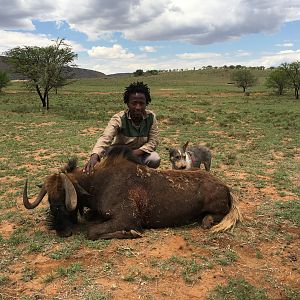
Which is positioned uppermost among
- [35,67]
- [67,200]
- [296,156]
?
[35,67]

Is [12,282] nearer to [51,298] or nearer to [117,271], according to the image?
[51,298]

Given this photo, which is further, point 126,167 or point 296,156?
point 296,156


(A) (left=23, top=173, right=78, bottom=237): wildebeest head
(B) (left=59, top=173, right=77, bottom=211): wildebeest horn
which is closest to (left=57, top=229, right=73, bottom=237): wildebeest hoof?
(A) (left=23, top=173, right=78, bottom=237): wildebeest head

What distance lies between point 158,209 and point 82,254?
1350mm

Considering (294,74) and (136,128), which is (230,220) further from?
(294,74)

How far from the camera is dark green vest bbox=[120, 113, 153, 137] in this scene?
6.38m

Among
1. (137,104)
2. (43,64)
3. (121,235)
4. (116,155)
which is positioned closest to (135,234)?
(121,235)

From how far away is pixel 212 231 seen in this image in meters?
5.51

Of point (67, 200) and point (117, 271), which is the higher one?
point (67, 200)

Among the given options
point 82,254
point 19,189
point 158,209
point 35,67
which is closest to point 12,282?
point 82,254

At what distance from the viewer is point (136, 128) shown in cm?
649

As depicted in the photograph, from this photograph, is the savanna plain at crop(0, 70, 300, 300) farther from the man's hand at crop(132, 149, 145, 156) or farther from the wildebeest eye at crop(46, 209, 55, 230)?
the man's hand at crop(132, 149, 145, 156)

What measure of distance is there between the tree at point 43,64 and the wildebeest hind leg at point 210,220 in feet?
78.4

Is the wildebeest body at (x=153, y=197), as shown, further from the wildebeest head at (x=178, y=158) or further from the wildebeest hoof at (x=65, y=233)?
the wildebeest head at (x=178, y=158)
